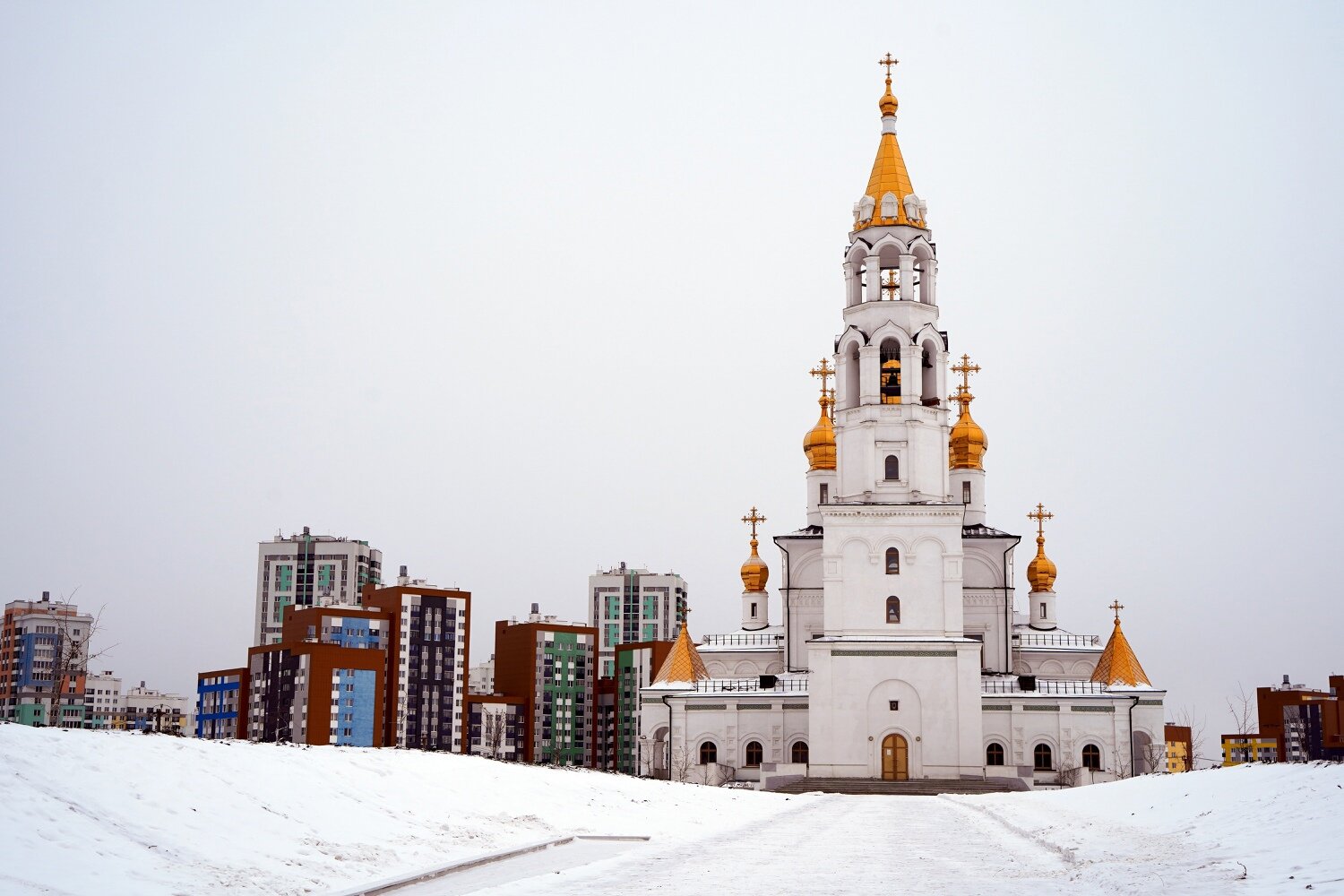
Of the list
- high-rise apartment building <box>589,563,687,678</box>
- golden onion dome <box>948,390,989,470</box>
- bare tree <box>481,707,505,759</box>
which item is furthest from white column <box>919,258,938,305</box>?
high-rise apartment building <box>589,563,687,678</box>

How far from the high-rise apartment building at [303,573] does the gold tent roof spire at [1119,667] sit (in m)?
66.3

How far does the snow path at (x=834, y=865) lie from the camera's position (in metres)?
12.2

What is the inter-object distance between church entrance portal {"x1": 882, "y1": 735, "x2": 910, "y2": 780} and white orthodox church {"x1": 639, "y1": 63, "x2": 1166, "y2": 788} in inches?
1.7

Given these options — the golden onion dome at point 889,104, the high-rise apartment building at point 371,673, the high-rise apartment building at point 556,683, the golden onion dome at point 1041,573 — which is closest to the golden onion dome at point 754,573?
the golden onion dome at point 1041,573

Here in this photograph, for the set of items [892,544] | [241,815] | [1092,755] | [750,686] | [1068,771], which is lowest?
[1068,771]

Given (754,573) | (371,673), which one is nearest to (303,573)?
(371,673)

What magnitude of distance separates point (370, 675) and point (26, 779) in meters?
70.7

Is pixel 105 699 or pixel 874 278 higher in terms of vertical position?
pixel 874 278

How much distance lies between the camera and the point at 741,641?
55625 mm

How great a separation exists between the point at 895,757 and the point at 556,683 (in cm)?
5799

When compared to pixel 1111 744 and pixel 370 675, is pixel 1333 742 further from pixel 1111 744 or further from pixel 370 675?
pixel 370 675

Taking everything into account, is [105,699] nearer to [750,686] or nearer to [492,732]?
[492,732]

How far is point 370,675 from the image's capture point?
8081 cm

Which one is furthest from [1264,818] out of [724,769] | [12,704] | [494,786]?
[12,704]
